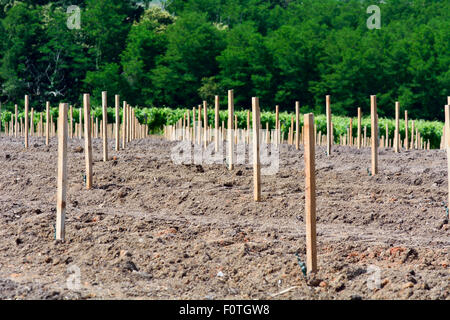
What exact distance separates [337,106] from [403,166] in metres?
41.0

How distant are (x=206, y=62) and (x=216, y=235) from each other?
5511 centimetres

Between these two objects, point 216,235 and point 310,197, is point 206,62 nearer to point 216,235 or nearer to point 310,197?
point 216,235

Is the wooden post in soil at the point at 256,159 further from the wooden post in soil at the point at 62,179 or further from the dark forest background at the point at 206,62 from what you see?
the dark forest background at the point at 206,62

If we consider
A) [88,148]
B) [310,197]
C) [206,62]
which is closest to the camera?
[310,197]

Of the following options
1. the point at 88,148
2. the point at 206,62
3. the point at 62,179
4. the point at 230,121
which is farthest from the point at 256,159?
the point at 206,62

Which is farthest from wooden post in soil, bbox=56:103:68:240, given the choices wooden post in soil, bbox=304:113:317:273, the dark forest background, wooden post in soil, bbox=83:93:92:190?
the dark forest background

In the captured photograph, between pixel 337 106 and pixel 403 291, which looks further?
pixel 337 106

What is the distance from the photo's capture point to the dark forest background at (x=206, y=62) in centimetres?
5728

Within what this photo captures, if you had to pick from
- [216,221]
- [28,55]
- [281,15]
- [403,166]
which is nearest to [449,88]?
[281,15]

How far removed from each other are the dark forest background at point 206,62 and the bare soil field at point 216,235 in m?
43.6

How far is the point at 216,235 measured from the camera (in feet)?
29.4

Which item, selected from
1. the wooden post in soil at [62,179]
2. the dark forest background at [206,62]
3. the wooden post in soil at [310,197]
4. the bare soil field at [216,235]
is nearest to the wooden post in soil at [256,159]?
the bare soil field at [216,235]

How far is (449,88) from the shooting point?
56.3 metres
